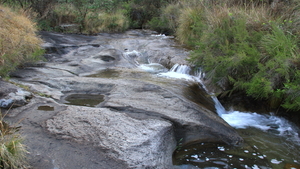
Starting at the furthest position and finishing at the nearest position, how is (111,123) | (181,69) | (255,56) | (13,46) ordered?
1. (181,69)
2. (13,46)
3. (255,56)
4. (111,123)

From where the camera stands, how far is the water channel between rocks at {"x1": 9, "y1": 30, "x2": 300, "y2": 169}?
3.82 meters

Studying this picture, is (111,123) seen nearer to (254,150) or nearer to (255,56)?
(254,150)

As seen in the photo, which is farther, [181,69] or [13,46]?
[181,69]

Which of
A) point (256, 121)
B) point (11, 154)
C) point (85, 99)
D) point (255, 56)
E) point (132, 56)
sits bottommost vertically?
point (256, 121)

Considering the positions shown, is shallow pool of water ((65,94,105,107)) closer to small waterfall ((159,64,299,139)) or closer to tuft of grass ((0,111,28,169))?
tuft of grass ((0,111,28,169))

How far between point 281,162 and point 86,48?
9.35m

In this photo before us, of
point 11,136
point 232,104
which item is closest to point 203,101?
point 232,104

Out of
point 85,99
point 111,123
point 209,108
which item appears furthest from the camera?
point 209,108

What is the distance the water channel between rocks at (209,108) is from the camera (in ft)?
12.5

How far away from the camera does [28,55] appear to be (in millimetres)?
7539

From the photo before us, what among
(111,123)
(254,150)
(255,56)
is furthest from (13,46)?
(254,150)

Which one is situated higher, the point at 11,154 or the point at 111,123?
the point at 11,154

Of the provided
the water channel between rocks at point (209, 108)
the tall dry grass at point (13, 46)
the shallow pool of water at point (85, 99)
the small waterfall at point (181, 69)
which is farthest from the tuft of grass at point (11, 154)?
the small waterfall at point (181, 69)

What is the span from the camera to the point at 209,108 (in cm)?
551
